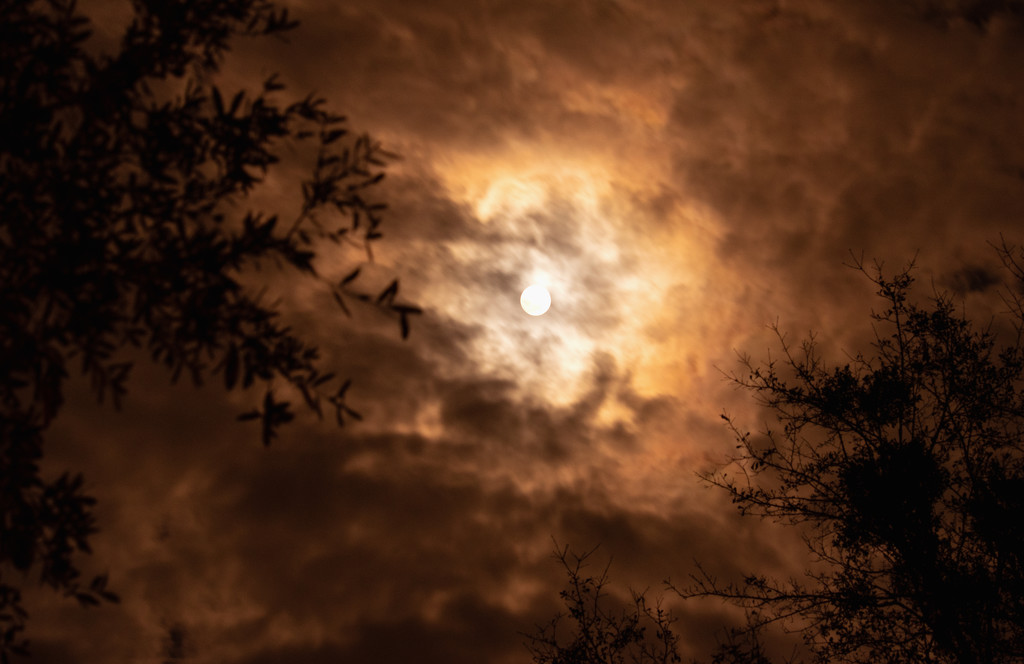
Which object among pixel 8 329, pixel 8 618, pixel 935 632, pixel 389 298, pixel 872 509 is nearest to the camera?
pixel 8 329

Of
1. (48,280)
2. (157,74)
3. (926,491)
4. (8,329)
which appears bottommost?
(8,329)

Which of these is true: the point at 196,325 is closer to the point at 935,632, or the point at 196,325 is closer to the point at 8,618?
the point at 8,618

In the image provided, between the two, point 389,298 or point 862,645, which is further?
point 862,645

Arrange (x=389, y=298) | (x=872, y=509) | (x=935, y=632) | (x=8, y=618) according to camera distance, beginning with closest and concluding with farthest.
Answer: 1. (x=8, y=618)
2. (x=389, y=298)
3. (x=935, y=632)
4. (x=872, y=509)

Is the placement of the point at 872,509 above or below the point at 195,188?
above

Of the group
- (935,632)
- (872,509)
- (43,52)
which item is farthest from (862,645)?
(43,52)

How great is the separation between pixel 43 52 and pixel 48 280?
1.90 meters

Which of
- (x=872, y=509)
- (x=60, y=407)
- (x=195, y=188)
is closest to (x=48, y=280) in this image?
(x=60, y=407)

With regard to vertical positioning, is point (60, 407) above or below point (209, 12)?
below

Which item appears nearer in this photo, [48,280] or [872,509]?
[48,280]

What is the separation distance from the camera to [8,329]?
4.66m

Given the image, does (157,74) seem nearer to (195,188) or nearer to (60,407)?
(195,188)

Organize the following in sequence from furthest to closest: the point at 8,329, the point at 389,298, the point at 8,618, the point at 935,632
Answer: the point at 935,632 < the point at 389,298 < the point at 8,618 < the point at 8,329

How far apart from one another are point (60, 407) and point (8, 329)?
64cm
